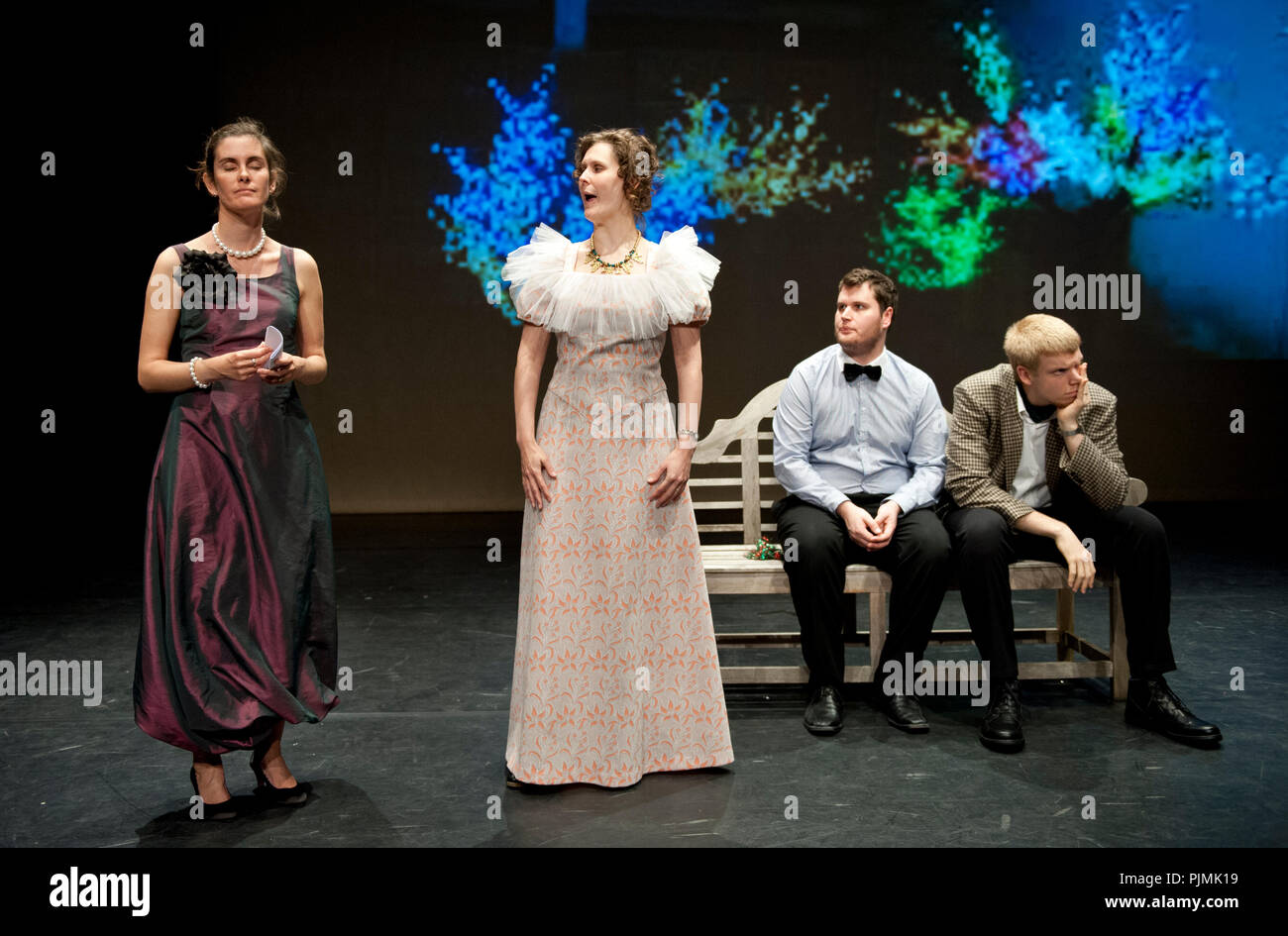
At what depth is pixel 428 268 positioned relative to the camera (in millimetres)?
6895

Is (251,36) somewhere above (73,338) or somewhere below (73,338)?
above

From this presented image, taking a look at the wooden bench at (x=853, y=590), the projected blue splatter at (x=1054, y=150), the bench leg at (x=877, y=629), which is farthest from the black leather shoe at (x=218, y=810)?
the projected blue splatter at (x=1054, y=150)

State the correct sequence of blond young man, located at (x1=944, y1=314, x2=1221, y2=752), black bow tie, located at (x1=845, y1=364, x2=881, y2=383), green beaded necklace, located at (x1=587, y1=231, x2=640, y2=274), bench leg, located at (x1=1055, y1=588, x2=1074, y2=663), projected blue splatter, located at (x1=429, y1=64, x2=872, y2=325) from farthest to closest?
projected blue splatter, located at (x1=429, y1=64, x2=872, y2=325) < bench leg, located at (x1=1055, y1=588, x2=1074, y2=663) < black bow tie, located at (x1=845, y1=364, x2=881, y2=383) < blond young man, located at (x1=944, y1=314, x2=1221, y2=752) < green beaded necklace, located at (x1=587, y1=231, x2=640, y2=274)

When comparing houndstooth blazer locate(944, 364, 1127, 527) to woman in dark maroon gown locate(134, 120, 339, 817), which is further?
houndstooth blazer locate(944, 364, 1127, 527)

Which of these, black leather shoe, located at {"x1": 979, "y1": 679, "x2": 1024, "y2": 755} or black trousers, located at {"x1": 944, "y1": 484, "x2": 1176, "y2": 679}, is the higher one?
black trousers, located at {"x1": 944, "y1": 484, "x2": 1176, "y2": 679}

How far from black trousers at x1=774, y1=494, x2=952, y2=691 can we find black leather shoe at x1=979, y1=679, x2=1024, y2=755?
267 mm

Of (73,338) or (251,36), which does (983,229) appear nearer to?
(251,36)

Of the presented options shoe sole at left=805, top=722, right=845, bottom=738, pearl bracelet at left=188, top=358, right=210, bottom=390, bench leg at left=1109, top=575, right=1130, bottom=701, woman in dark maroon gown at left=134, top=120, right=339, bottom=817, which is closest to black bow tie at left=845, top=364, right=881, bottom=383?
bench leg at left=1109, top=575, right=1130, bottom=701

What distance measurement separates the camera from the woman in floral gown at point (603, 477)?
2564mm

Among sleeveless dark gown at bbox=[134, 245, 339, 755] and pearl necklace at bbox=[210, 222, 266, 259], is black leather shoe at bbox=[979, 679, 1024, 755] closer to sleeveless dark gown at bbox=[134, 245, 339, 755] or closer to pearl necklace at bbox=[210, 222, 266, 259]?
sleeveless dark gown at bbox=[134, 245, 339, 755]

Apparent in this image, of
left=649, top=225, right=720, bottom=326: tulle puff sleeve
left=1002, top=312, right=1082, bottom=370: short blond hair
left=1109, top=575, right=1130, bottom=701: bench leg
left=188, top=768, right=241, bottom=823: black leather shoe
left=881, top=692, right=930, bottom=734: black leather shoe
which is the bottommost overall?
left=188, top=768, right=241, bottom=823: black leather shoe

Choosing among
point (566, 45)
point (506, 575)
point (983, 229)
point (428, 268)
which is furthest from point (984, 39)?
point (506, 575)

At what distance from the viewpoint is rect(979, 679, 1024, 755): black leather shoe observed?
280cm
